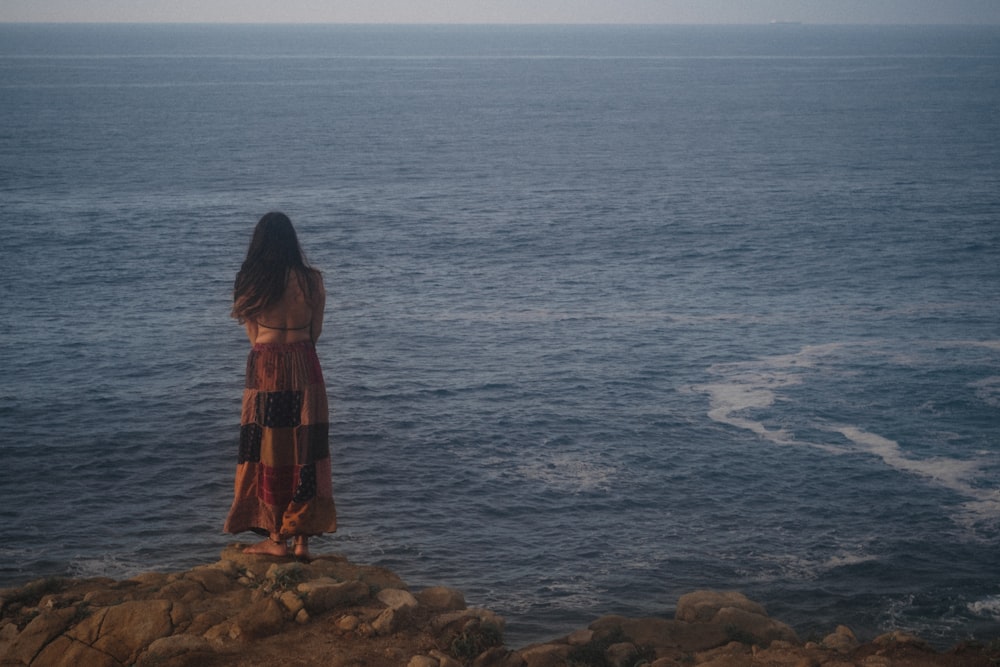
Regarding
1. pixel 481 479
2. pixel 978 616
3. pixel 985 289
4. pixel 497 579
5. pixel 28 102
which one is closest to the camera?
pixel 978 616

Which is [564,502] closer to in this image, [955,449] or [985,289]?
[955,449]

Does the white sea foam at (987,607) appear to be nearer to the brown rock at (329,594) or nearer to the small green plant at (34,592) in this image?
the brown rock at (329,594)

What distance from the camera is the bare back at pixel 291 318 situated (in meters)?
11.2

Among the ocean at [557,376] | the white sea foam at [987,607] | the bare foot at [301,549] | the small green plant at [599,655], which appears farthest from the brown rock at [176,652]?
the white sea foam at [987,607]

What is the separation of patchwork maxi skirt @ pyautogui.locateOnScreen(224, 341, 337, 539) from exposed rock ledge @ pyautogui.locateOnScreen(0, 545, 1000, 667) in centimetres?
66

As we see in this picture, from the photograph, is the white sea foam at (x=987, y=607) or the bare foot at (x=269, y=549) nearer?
the bare foot at (x=269, y=549)

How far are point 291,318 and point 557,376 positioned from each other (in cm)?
2706

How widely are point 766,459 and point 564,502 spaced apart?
21.4 ft

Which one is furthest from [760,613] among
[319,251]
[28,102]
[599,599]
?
[28,102]

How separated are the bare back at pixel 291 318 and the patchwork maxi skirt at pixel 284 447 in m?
0.09

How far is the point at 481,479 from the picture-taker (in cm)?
2936

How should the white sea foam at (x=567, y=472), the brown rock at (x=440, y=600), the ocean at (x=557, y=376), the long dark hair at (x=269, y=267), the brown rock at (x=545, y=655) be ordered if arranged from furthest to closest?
1. the white sea foam at (x=567, y=472)
2. the ocean at (x=557, y=376)
3. the brown rock at (x=440, y=600)
4. the brown rock at (x=545, y=655)
5. the long dark hair at (x=269, y=267)

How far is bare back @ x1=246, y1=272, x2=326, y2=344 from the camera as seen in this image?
11227 millimetres

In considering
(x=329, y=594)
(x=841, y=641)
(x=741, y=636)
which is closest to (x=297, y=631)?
(x=329, y=594)
